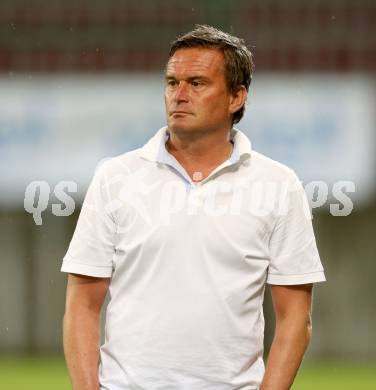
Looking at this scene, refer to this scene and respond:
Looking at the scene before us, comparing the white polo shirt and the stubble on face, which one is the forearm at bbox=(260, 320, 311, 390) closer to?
the white polo shirt

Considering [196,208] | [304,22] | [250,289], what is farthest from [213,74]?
[304,22]

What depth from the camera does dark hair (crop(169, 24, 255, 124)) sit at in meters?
3.39

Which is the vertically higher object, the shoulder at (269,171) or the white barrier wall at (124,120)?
the shoulder at (269,171)

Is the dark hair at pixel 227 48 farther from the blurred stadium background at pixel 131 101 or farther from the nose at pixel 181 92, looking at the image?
the blurred stadium background at pixel 131 101

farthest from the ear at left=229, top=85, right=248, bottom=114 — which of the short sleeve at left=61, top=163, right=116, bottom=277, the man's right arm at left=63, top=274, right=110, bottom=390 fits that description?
the man's right arm at left=63, top=274, right=110, bottom=390

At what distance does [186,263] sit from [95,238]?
248 millimetres

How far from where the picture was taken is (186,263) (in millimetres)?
3207

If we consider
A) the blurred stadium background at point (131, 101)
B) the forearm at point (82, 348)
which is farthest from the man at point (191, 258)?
the blurred stadium background at point (131, 101)

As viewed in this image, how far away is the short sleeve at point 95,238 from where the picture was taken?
128 inches

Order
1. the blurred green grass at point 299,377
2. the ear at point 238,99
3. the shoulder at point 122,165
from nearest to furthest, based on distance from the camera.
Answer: the shoulder at point 122,165, the ear at point 238,99, the blurred green grass at point 299,377

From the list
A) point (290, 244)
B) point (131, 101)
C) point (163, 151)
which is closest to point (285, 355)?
point (290, 244)

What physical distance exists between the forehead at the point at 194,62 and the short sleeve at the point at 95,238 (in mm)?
332

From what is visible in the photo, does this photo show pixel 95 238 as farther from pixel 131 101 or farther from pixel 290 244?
pixel 131 101

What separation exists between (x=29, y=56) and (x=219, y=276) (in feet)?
12.0
